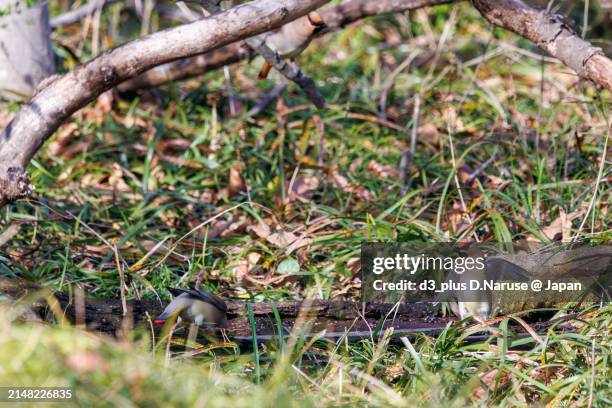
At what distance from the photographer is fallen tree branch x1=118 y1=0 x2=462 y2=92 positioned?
3.33 m

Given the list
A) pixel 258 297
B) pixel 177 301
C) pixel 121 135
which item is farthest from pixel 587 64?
pixel 121 135

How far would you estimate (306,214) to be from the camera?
3.09 metres

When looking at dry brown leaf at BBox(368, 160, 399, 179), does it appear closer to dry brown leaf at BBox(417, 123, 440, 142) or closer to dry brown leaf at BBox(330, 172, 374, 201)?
dry brown leaf at BBox(330, 172, 374, 201)

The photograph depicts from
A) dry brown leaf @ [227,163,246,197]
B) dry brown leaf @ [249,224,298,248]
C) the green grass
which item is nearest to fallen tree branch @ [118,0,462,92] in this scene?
the green grass

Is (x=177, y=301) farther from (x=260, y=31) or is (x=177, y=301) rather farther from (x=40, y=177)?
(x=40, y=177)

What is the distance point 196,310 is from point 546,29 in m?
1.62

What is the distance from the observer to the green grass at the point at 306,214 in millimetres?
1741

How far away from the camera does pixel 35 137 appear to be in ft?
7.86

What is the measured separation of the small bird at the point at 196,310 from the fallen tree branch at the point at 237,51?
1537mm

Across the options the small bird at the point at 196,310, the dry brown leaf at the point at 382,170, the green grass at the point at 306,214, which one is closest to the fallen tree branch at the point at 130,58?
the green grass at the point at 306,214

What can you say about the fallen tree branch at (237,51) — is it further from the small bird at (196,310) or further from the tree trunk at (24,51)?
the small bird at (196,310)

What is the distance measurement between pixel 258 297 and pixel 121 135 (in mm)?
1465

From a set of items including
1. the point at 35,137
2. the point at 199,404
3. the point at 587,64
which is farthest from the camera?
the point at 587,64

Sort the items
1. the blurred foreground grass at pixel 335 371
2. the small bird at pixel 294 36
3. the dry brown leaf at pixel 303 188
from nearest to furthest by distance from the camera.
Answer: the blurred foreground grass at pixel 335 371 < the small bird at pixel 294 36 < the dry brown leaf at pixel 303 188
